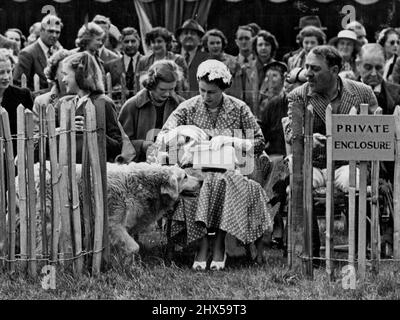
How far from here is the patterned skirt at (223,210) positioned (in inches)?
341

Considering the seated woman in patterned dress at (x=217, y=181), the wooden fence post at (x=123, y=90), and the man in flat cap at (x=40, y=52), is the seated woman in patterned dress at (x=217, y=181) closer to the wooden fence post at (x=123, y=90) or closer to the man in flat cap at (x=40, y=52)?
the wooden fence post at (x=123, y=90)

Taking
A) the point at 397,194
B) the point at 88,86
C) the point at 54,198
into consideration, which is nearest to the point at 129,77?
the point at 88,86

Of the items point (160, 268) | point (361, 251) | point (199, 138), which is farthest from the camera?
point (199, 138)

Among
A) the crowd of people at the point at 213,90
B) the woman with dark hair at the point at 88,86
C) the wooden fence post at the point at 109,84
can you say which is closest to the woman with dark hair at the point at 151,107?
Result: the crowd of people at the point at 213,90

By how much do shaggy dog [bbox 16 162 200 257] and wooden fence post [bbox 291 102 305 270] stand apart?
1.21 metres

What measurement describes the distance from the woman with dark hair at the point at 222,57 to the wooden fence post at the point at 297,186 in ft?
18.8

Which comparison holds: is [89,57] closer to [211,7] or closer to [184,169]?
[184,169]

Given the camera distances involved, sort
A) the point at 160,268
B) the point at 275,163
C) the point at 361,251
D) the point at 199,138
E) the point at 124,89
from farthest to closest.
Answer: the point at 124,89 < the point at 275,163 < the point at 199,138 < the point at 160,268 < the point at 361,251

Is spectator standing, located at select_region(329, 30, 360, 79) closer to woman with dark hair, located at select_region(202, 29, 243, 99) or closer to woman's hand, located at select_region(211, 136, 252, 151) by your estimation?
woman with dark hair, located at select_region(202, 29, 243, 99)

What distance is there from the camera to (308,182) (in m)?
7.62

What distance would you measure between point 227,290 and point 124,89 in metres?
6.51

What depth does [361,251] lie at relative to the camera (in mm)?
7520

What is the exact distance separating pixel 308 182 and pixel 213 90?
1.91 meters

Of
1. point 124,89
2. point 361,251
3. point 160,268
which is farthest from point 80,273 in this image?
point 124,89
